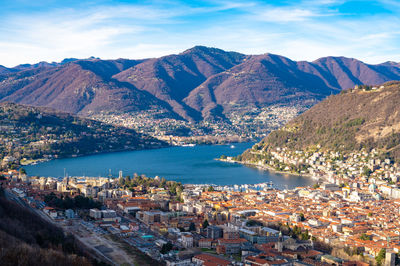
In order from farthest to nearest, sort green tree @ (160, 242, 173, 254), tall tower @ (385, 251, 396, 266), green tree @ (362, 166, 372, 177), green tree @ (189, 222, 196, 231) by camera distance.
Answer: green tree @ (362, 166, 372, 177) → green tree @ (189, 222, 196, 231) → green tree @ (160, 242, 173, 254) → tall tower @ (385, 251, 396, 266)

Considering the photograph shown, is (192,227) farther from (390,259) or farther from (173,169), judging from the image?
(173,169)

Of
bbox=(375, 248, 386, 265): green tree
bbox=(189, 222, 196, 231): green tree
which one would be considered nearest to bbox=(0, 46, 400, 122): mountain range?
bbox=(189, 222, 196, 231): green tree

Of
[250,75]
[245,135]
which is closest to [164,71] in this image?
[250,75]

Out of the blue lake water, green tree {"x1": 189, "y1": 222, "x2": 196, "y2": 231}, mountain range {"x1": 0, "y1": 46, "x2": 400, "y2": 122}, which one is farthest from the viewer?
mountain range {"x1": 0, "y1": 46, "x2": 400, "y2": 122}

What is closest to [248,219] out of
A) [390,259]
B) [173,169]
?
[390,259]

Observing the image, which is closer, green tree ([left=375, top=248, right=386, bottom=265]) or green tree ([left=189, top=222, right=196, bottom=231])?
green tree ([left=375, top=248, right=386, bottom=265])

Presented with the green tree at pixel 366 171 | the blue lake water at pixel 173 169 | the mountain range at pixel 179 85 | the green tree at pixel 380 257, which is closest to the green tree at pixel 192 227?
the green tree at pixel 380 257

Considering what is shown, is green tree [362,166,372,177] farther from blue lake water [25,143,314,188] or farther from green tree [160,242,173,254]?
green tree [160,242,173,254]
